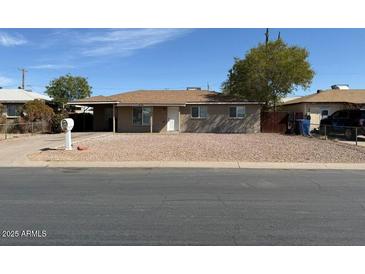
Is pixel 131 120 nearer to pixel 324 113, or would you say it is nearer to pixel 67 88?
pixel 324 113

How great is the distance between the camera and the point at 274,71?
34.0m

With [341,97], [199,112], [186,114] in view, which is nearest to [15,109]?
[186,114]

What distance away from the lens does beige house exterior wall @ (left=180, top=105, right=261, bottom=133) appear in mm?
32562

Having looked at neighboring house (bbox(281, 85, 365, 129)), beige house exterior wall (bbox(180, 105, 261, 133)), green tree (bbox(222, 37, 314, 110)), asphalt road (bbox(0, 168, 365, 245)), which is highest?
green tree (bbox(222, 37, 314, 110))

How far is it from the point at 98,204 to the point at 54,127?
26.1 meters

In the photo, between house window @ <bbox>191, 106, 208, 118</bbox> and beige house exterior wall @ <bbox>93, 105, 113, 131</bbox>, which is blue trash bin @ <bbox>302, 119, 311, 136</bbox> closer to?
house window @ <bbox>191, 106, 208, 118</bbox>

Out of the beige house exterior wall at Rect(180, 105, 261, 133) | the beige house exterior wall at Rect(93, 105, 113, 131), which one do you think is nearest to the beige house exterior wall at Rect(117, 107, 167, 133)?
the beige house exterior wall at Rect(180, 105, 261, 133)

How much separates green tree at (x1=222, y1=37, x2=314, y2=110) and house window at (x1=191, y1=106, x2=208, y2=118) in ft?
17.3

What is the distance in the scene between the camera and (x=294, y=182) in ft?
36.1

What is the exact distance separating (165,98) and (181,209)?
89.0 ft

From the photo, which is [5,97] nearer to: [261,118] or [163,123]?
[163,123]

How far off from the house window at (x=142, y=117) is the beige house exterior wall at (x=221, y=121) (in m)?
2.83

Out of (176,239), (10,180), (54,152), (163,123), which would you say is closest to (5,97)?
(163,123)

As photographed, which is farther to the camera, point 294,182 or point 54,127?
point 54,127
